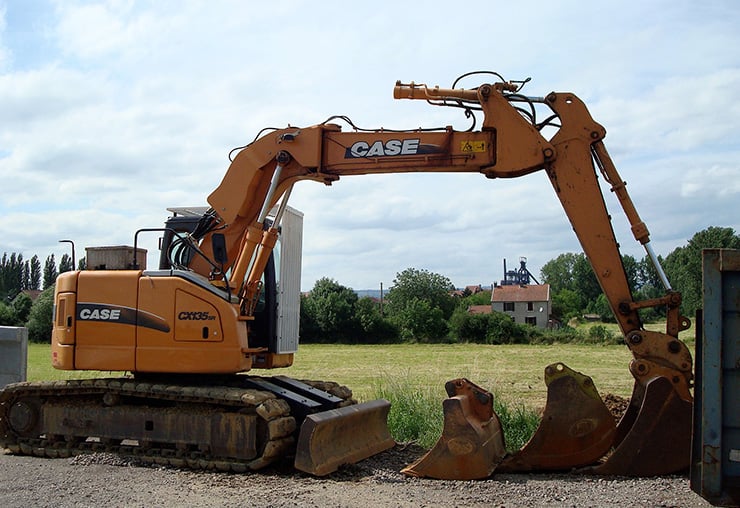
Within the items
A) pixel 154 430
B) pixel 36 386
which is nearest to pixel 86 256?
pixel 36 386

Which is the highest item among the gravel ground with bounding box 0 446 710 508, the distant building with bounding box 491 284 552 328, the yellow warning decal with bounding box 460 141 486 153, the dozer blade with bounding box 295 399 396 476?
the yellow warning decal with bounding box 460 141 486 153

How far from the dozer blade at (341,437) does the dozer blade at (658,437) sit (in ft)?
9.85

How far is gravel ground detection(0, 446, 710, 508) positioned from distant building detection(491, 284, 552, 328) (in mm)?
74093

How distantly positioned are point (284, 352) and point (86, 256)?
2909mm

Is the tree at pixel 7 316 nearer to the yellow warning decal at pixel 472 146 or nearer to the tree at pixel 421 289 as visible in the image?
the tree at pixel 421 289

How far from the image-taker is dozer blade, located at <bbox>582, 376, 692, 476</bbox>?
7.98 m

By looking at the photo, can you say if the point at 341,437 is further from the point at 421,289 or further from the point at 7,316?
the point at 421,289

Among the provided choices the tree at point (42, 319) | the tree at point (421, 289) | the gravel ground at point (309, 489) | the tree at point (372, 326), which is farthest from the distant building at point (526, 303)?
the gravel ground at point (309, 489)

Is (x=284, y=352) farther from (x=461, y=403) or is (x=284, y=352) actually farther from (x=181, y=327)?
(x=461, y=403)

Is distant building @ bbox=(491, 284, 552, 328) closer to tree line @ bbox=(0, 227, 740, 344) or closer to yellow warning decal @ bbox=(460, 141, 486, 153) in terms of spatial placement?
tree line @ bbox=(0, 227, 740, 344)

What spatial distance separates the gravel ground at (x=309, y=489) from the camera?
294 inches

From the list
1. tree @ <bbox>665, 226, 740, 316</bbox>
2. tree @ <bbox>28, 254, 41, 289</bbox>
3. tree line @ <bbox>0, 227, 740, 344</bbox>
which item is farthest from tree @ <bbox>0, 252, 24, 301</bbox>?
tree @ <bbox>665, 226, 740, 316</bbox>

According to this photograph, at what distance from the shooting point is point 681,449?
7973 millimetres

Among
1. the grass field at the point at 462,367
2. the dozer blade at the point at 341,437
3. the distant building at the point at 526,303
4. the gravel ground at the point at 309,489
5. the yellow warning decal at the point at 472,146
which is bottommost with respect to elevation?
the grass field at the point at 462,367
